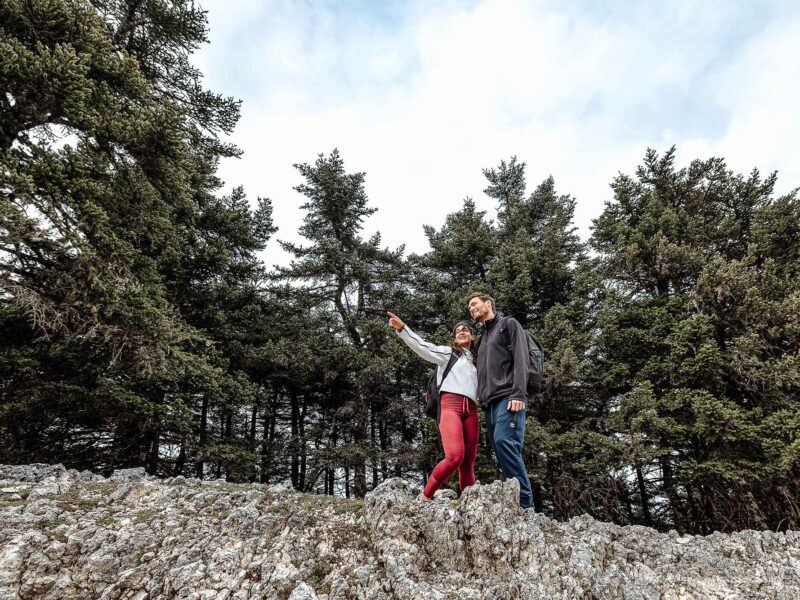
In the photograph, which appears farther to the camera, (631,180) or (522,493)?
(631,180)

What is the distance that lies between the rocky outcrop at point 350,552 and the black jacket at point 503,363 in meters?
0.88

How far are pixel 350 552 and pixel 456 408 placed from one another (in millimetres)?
1633

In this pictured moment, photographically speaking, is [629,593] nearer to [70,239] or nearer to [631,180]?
[70,239]

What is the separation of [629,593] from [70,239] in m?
8.85

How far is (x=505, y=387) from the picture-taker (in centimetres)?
382

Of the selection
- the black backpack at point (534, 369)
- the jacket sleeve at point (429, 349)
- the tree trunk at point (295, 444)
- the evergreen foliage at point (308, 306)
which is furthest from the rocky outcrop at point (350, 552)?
the tree trunk at point (295, 444)

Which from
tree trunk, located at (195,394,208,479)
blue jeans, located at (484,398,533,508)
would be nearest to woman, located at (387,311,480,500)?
blue jeans, located at (484,398,533,508)

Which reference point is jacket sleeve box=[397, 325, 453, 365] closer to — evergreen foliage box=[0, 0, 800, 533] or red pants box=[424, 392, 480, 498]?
red pants box=[424, 392, 480, 498]

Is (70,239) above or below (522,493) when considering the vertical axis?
above

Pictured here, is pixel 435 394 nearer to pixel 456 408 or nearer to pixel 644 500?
pixel 456 408

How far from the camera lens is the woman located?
3684 mm

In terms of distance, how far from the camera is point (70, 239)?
6348mm

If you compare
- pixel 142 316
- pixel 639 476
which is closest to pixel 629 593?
pixel 142 316

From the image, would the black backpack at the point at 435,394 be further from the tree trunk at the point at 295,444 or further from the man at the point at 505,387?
the tree trunk at the point at 295,444
